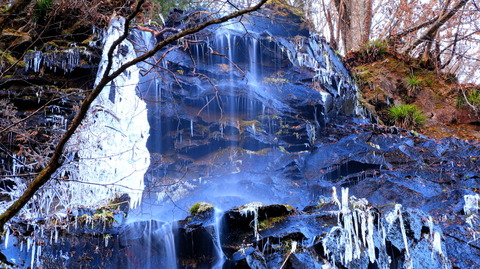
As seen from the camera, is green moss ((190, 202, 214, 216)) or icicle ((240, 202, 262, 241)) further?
green moss ((190, 202, 214, 216))

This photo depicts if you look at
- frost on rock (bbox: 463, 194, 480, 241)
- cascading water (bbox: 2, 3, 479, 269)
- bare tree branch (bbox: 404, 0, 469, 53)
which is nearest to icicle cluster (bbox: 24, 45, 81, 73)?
cascading water (bbox: 2, 3, 479, 269)

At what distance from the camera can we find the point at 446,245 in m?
5.57

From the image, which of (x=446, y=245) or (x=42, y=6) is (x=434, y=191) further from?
(x=42, y=6)

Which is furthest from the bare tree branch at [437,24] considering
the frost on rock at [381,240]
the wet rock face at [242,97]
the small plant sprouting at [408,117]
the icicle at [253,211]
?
the icicle at [253,211]

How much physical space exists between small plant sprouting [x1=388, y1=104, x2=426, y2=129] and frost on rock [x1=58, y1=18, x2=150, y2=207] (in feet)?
24.5

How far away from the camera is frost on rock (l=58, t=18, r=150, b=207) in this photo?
23.2 ft

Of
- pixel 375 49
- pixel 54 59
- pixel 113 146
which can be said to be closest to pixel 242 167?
pixel 113 146

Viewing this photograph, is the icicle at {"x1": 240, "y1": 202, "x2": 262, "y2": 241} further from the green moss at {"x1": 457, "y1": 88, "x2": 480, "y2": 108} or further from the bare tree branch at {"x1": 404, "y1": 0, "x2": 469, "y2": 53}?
the green moss at {"x1": 457, "y1": 88, "x2": 480, "y2": 108}

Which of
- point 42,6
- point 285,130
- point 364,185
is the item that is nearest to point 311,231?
point 364,185

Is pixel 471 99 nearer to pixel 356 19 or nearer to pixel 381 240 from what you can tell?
pixel 356 19

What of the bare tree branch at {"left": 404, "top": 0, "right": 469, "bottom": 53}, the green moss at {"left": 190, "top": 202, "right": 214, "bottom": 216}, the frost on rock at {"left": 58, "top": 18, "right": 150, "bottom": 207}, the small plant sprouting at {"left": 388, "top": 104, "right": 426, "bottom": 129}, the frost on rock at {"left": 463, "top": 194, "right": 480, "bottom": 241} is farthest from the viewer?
the small plant sprouting at {"left": 388, "top": 104, "right": 426, "bottom": 129}

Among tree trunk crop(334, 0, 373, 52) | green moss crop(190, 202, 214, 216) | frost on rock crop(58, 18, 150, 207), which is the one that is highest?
tree trunk crop(334, 0, 373, 52)

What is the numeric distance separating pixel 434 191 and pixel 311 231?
330cm

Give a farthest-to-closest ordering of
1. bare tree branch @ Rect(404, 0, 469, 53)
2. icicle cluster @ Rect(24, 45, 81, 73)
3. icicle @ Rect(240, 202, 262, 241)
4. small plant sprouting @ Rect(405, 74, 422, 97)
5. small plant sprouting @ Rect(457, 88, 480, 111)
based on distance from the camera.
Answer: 1. small plant sprouting @ Rect(405, 74, 422, 97)
2. small plant sprouting @ Rect(457, 88, 480, 111)
3. bare tree branch @ Rect(404, 0, 469, 53)
4. icicle cluster @ Rect(24, 45, 81, 73)
5. icicle @ Rect(240, 202, 262, 241)
